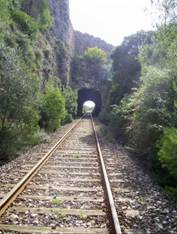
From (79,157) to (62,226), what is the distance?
7.10 metres

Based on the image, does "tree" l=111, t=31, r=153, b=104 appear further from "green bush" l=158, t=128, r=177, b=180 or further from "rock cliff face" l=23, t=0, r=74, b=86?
"green bush" l=158, t=128, r=177, b=180

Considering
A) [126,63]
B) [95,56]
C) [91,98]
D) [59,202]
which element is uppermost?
[95,56]

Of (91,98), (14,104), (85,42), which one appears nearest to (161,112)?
(14,104)

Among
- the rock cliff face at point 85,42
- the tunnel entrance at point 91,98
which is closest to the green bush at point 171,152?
the tunnel entrance at point 91,98

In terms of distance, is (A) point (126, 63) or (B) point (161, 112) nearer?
(B) point (161, 112)

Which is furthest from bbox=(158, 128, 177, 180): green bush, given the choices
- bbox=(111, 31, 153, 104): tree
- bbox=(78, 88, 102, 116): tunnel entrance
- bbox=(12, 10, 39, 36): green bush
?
bbox=(78, 88, 102, 116): tunnel entrance

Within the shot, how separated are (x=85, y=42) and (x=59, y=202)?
7626cm

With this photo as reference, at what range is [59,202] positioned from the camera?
6.64 metres

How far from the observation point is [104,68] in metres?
67.1

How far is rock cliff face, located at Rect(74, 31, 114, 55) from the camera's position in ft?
255

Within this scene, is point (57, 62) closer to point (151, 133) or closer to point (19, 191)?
point (151, 133)

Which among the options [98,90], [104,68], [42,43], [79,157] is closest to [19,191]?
[79,157]

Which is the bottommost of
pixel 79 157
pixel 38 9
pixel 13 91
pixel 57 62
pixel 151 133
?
pixel 79 157

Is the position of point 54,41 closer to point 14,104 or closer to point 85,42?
point 14,104
